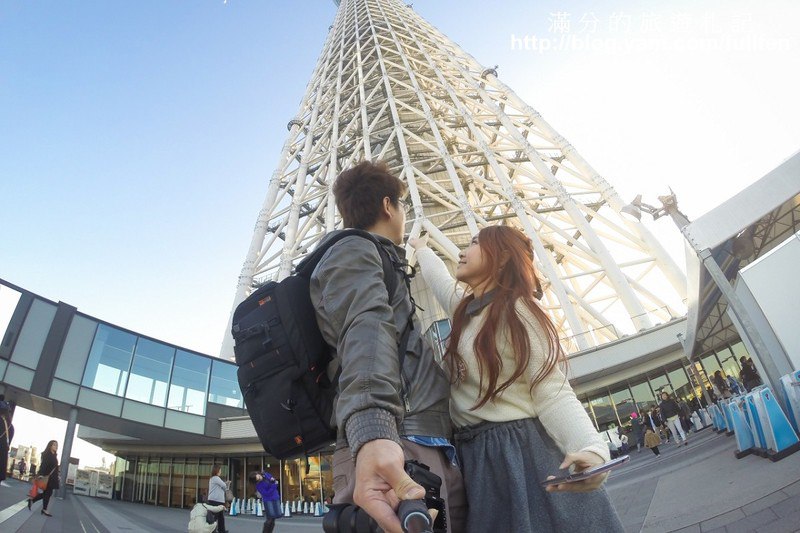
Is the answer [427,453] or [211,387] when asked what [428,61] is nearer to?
[211,387]

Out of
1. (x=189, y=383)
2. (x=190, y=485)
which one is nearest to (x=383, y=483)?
(x=189, y=383)

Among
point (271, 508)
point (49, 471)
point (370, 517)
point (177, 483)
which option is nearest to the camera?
point (370, 517)

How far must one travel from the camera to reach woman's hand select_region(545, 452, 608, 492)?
1149 mm

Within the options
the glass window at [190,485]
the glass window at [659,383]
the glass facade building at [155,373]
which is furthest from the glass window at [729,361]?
the glass window at [190,485]

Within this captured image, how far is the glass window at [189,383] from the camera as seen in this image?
15.0m

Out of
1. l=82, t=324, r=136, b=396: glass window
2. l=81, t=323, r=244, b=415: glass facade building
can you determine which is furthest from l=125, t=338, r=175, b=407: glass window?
l=82, t=324, r=136, b=396: glass window

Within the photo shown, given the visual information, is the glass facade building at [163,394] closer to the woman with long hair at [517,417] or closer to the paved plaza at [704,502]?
the paved plaza at [704,502]

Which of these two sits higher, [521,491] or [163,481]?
[163,481]

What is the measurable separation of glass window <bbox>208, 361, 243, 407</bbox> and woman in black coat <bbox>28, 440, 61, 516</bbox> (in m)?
8.84

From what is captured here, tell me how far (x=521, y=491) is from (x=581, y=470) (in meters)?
0.19

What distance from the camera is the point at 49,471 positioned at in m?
6.57

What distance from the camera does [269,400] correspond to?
1383 millimetres

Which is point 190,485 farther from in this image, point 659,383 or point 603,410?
point 659,383

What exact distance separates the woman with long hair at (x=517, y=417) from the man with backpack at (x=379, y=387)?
85 mm
